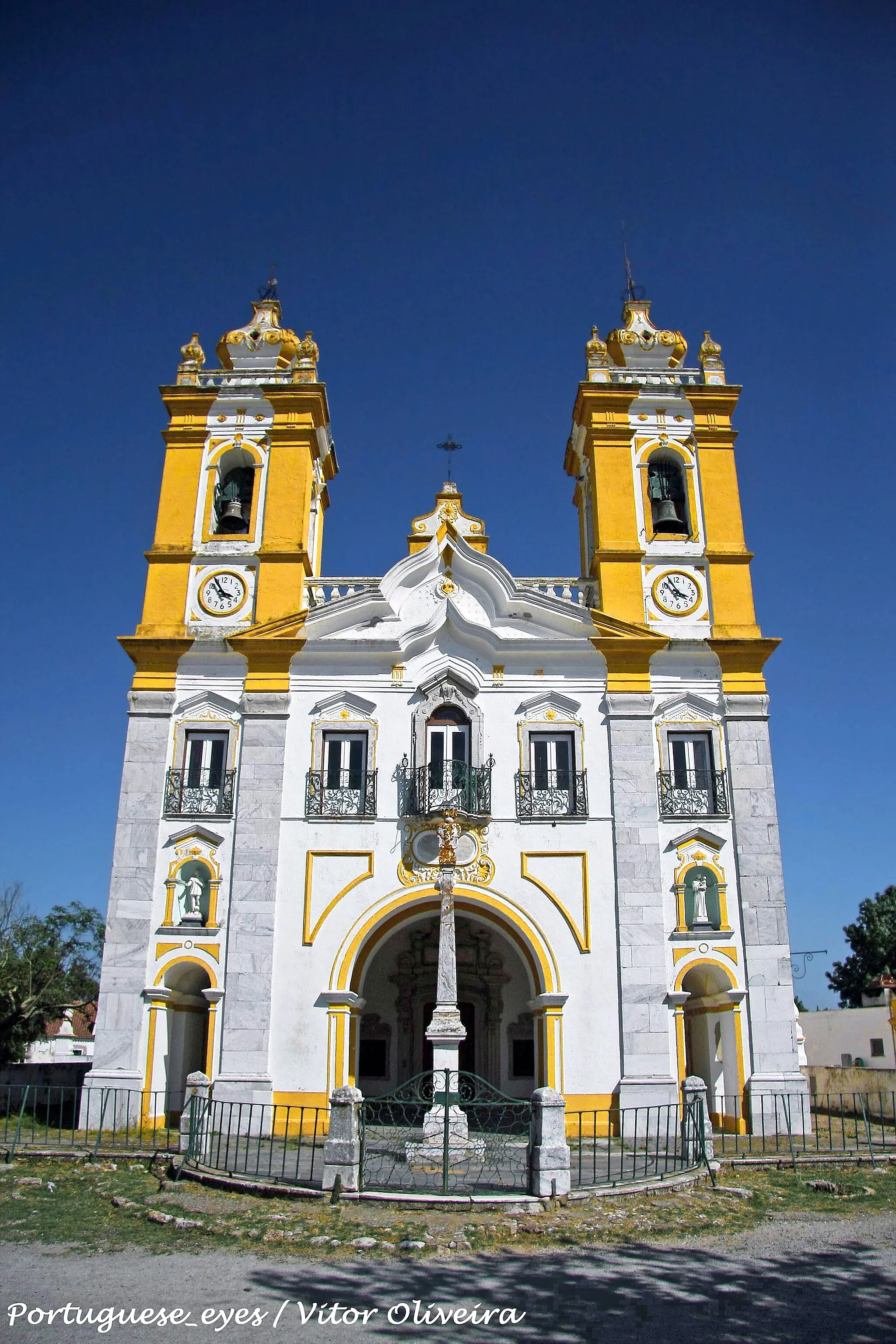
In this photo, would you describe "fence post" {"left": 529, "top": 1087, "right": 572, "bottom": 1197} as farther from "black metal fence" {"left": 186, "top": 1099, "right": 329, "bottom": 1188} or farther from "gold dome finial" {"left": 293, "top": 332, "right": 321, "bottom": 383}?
"gold dome finial" {"left": 293, "top": 332, "right": 321, "bottom": 383}

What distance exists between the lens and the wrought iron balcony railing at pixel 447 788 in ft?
62.5

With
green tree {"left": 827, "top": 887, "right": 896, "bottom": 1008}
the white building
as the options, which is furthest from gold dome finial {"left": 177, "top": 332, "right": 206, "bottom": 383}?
green tree {"left": 827, "top": 887, "right": 896, "bottom": 1008}

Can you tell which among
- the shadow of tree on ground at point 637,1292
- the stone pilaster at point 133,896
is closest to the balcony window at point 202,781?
the stone pilaster at point 133,896

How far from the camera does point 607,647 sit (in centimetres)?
2042

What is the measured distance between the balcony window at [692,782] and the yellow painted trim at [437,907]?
3.47m

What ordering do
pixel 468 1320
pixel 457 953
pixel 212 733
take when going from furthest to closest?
pixel 457 953 → pixel 212 733 → pixel 468 1320

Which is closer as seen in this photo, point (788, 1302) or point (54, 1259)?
point (788, 1302)

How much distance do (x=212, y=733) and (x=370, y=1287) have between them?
1349cm

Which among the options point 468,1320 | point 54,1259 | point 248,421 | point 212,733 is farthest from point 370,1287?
point 248,421

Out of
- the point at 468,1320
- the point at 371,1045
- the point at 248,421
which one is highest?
the point at 248,421

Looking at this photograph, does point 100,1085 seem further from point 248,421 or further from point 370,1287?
point 248,421

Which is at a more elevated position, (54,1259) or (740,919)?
(740,919)

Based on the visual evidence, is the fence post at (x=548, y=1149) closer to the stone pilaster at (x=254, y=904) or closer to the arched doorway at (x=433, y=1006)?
the stone pilaster at (x=254, y=904)

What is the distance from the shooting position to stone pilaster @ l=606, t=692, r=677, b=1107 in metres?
17.8
